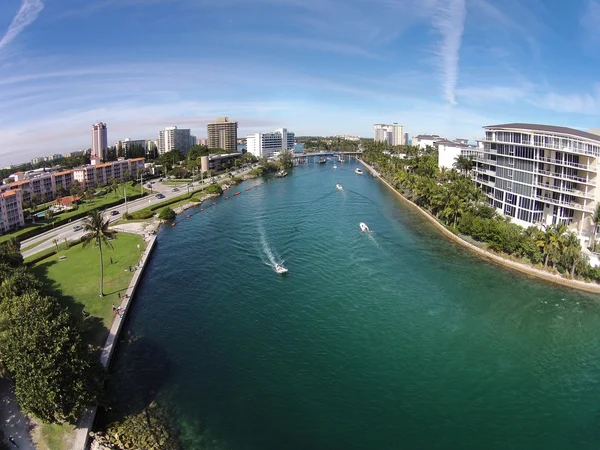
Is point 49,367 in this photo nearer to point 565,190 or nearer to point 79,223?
point 79,223

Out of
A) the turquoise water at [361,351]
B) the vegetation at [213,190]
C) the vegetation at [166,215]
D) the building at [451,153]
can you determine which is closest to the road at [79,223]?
the vegetation at [213,190]

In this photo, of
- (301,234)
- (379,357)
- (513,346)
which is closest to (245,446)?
(379,357)

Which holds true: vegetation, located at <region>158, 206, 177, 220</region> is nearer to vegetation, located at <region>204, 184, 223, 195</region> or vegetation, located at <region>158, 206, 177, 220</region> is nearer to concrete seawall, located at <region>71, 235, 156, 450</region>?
concrete seawall, located at <region>71, 235, 156, 450</region>

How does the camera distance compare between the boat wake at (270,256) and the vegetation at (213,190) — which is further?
the vegetation at (213,190)

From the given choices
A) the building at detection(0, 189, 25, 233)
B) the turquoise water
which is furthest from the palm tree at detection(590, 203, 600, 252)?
the building at detection(0, 189, 25, 233)

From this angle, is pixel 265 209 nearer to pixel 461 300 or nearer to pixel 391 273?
pixel 391 273

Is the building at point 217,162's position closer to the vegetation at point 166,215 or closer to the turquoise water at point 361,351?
the vegetation at point 166,215

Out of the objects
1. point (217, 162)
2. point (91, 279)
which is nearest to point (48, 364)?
point (91, 279)

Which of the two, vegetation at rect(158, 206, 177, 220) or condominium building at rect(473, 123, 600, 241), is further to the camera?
vegetation at rect(158, 206, 177, 220)
